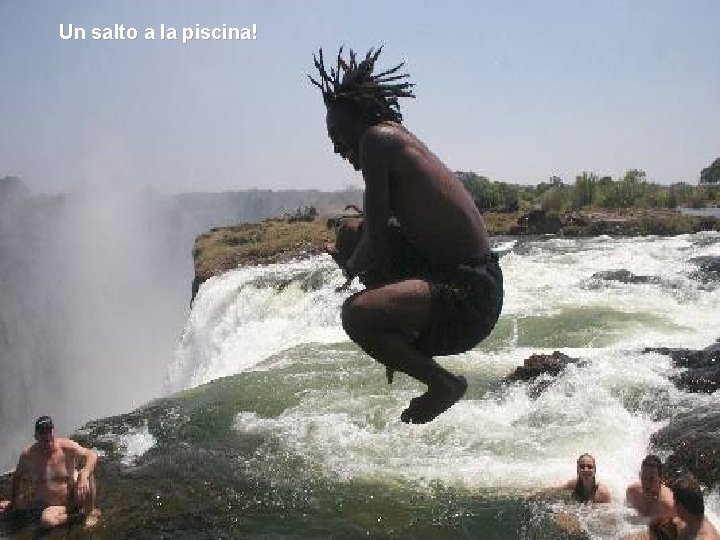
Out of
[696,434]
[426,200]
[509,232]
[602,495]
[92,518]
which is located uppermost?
[426,200]

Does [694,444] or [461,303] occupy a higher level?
[461,303]

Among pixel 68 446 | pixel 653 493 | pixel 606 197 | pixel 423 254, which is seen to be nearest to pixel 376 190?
pixel 423 254

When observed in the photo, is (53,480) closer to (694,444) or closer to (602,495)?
(602,495)

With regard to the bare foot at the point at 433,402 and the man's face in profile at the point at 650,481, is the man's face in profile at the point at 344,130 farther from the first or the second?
the man's face in profile at the point at 650,481

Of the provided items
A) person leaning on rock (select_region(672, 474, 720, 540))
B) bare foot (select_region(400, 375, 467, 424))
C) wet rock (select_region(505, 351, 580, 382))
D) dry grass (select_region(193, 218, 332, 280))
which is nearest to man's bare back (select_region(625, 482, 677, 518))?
person leaning on rock (select_region(672, 474, 720, 540))

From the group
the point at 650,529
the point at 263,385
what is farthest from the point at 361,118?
the point at 263,385

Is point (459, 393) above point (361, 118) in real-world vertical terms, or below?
below

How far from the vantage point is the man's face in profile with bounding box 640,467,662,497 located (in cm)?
691

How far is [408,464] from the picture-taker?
915 cm

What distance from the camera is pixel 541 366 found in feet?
38.7

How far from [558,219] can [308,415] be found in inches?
883

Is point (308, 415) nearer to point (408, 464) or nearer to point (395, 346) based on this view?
point (408, 464)

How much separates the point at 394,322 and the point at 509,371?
35.6 ft

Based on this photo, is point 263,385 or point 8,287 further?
point 8,287
